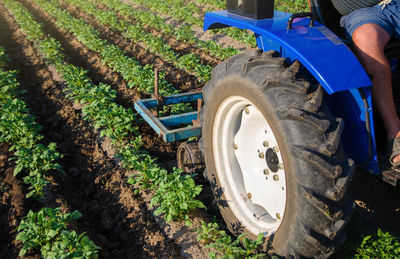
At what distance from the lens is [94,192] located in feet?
11.9

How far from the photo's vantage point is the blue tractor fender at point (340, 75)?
1856mm

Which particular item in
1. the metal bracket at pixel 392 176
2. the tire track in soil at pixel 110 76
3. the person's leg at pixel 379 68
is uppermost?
the person's leg at pixel 379 68

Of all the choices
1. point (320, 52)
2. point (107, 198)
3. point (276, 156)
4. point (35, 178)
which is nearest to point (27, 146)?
point (35, 178)

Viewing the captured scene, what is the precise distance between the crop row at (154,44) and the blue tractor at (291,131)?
3.25 metres

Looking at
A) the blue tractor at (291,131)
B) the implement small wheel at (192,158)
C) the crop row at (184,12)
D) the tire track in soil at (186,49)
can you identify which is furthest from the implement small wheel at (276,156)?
the crop row at (184,12)

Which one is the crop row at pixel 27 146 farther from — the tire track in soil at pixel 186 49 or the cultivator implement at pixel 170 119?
the tire track in soil at pixel 186 49

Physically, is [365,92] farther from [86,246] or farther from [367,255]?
[86,246]

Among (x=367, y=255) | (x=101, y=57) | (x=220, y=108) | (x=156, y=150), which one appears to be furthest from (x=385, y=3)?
(x=101, y=57)

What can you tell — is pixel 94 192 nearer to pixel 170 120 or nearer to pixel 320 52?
pixel 170 120

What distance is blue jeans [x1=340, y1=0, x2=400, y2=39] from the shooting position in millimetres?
2219

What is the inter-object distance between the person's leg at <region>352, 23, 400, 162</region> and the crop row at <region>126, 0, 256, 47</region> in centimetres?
569

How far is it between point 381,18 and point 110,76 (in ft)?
16.6

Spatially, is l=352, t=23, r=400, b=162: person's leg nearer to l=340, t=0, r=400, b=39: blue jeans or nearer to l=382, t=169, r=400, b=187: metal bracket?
l=340, t=0, r=400, b=39: blue jeans

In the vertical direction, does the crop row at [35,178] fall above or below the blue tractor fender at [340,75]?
below
